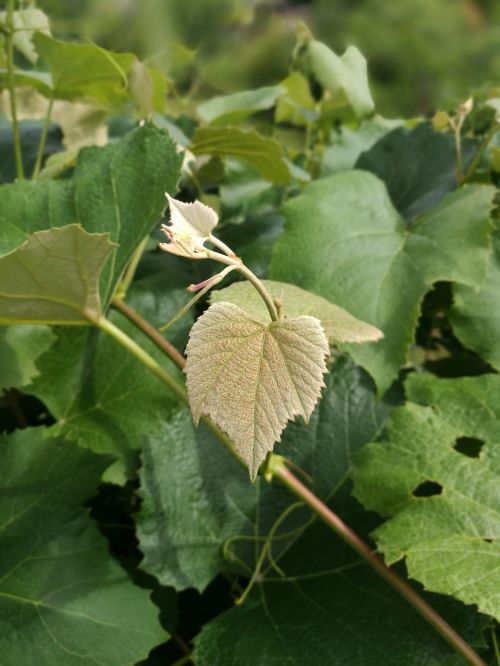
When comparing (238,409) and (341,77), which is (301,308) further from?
(341,77)

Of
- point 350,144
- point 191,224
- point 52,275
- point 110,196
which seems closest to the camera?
point 191,224

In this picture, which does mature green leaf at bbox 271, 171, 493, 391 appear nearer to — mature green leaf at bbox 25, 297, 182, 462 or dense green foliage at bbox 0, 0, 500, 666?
dense green foliage at bbox 0, 0, 500, 666

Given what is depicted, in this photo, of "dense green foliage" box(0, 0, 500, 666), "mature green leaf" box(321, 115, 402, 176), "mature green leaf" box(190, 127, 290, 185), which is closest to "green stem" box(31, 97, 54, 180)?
"dense green foliage" box(0, 0, 500, 666)

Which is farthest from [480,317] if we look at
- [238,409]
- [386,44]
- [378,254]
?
[386,44]

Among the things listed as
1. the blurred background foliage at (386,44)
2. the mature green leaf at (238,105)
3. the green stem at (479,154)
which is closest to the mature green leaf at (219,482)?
the green stem at (479,154)

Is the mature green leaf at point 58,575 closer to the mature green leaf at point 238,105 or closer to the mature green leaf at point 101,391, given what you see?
the mature green leaf at point 101,391

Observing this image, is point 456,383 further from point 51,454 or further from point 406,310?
point 51,454

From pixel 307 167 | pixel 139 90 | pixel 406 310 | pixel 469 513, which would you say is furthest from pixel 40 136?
pixel 469 513
